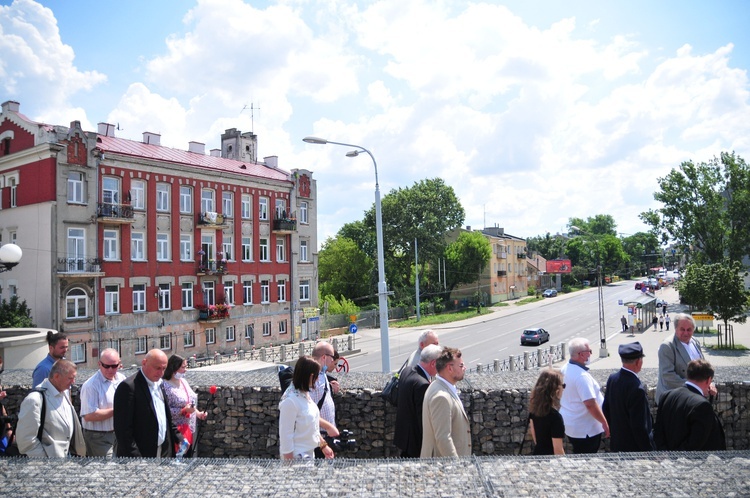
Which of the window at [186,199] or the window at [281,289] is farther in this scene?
the window at [281,289]

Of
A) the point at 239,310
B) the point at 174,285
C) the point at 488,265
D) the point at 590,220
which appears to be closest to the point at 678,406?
the point at 174,285

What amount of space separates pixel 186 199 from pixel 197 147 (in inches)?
242

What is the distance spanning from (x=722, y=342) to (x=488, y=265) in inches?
1591

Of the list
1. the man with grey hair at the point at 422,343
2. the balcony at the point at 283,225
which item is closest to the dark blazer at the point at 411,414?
the man with grey hair at the point at 422,343

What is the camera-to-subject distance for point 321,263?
73500 millimetres

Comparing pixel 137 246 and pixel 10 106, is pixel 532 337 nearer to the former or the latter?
pixel 137 246

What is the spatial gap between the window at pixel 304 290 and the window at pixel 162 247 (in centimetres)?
1226

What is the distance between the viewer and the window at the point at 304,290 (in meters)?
45.4

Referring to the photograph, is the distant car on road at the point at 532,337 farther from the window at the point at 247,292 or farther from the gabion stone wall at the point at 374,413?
the gabion stone wall at the point at 374,413

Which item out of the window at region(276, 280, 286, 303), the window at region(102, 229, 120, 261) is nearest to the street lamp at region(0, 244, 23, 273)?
the window at region(102, 229, 120, 261)

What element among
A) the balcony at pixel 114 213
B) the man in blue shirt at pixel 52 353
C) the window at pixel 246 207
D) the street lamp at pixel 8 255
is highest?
the window at pixel 246 207

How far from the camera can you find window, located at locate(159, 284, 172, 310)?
35094 millimetres

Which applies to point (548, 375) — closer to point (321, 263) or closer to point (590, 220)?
point (321, 263)

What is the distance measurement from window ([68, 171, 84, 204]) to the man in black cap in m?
31.8
